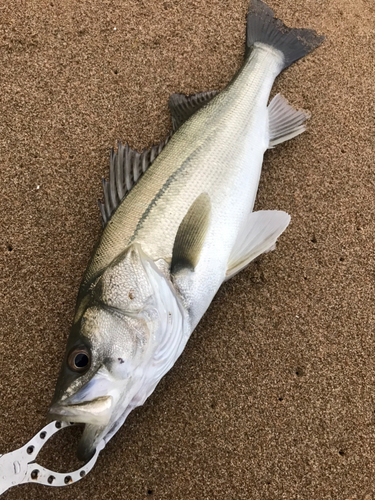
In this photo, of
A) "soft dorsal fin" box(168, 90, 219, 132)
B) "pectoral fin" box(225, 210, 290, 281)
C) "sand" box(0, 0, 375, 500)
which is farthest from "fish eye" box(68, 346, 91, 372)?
"soft dorsal fin" box(168, 90, 219, 132)

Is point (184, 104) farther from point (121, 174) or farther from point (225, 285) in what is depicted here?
point (225, 285)

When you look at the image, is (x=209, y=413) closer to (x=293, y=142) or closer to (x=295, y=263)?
(x=295, y=263)

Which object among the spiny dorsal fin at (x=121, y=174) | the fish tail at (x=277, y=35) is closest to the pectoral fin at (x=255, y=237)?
the spiny dorsal fin at (x=121, y=174)

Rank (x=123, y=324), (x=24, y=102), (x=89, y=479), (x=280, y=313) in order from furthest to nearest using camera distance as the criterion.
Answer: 1. (x=24, y=102)
2. (x=280, y=313)
3. (x=89, y=479)
4. (x=123, y=324)

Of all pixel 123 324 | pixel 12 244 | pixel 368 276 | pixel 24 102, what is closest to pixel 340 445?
pixel 368 276

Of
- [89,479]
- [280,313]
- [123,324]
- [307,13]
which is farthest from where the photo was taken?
[307,13]

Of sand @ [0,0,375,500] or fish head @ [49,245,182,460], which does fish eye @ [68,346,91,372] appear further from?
sand @ [0,0,375,500]
